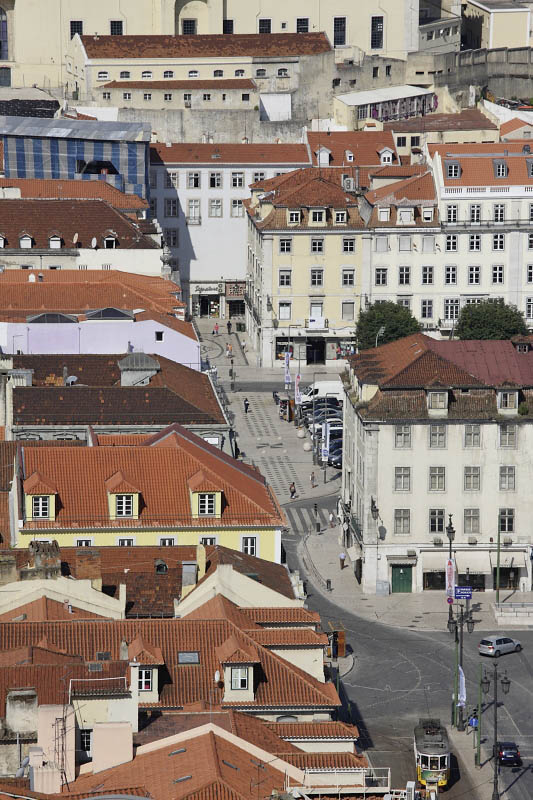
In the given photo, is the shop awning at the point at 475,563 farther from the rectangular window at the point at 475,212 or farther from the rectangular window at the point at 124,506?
the rectangular window at the point at 475,212

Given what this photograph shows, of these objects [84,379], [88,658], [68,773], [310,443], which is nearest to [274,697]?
[88,658]

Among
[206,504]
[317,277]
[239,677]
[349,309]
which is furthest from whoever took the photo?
[349,309]

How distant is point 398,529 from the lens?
13962 centimetres

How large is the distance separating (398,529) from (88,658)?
44810 mm

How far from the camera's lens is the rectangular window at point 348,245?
198 m

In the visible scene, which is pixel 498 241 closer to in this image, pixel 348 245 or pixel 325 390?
pixel 348 245

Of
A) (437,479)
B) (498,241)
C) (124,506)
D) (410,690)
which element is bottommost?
(410,690)

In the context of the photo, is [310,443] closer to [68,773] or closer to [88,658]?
[88,658]

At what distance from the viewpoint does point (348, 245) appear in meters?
198

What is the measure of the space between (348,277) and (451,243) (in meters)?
9.02

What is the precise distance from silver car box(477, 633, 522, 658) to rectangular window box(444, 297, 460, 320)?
72.7 metres

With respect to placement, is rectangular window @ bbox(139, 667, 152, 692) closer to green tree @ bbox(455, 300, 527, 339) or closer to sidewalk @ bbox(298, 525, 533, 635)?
sidewalk @ bbox(298, 525, 533, 635)

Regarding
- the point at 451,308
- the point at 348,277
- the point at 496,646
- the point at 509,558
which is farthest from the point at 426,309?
the point at 496,646

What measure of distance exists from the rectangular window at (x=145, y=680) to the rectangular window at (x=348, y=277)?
104795mm
